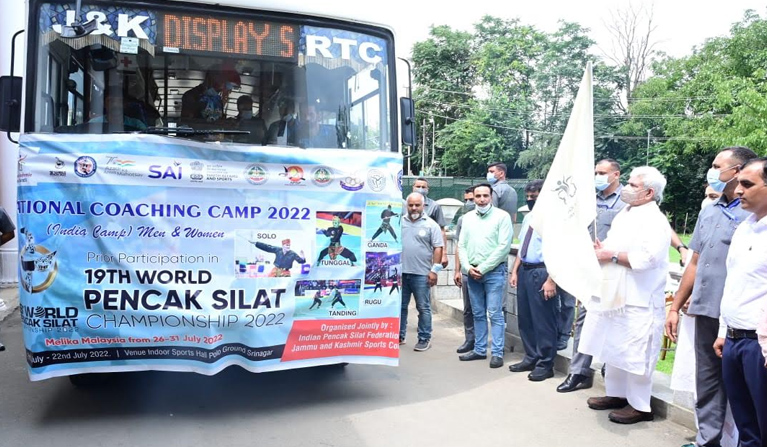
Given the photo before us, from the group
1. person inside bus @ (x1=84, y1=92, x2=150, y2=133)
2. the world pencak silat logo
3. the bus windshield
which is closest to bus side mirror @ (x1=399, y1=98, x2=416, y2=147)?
the bus windshield

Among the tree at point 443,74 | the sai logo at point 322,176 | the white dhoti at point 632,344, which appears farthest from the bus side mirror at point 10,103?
the tree at point 443,74

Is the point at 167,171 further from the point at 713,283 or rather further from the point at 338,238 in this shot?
the point at 713,283

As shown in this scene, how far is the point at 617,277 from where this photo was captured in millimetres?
5219

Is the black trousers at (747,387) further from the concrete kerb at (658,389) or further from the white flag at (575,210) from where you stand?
the white flag at (575,210)

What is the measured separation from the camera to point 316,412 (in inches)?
215

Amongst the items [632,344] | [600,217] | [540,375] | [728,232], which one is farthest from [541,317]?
[728,232]

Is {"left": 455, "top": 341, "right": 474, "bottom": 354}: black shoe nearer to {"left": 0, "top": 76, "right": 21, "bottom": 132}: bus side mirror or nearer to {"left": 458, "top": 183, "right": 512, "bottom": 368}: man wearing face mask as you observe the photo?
{"left": 458, "top": 183, "right": 512, "bottom": 368}: man wearing face mask

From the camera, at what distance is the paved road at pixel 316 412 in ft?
15.9

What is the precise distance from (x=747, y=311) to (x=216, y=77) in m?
3.90

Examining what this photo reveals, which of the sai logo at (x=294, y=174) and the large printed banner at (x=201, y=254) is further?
the sai logo at (x=294, y=174)

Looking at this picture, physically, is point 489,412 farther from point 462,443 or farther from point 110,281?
point 110,281

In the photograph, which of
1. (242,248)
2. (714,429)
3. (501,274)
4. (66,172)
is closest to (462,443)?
(714,429)

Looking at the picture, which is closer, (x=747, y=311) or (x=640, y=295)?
(x=747, y=311)

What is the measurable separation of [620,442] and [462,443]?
1112mm
